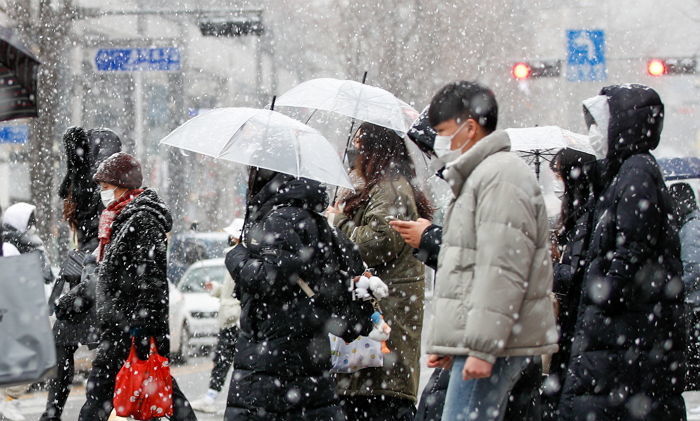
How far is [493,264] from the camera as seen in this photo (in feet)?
12.9

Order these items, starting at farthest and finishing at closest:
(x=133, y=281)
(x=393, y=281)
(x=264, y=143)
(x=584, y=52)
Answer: (x=584, y=52), (x=133, y=281), (x=393, y=281), (x=264, y=143)

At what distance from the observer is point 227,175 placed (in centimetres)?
4703

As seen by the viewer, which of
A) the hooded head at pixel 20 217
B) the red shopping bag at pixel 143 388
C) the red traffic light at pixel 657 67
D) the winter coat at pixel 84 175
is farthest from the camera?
the red traffic light at pixel 657 67

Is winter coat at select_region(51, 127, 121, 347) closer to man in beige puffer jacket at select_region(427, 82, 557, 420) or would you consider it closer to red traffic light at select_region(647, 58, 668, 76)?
man in beige puffer jacket at select_region(427, 82, 557, 420)

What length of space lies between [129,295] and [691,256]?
12.6ft

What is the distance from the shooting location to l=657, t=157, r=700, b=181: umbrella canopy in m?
→ 9.71

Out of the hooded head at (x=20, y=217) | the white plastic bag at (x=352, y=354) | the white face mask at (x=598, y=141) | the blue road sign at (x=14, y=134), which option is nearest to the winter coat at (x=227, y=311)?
the hooded head at (x=20, y=217)

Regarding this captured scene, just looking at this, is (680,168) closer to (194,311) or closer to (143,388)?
(143,388)

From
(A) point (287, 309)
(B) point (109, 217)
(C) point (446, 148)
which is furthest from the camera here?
(B) point (109, 217)

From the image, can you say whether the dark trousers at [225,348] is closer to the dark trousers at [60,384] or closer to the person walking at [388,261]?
the dark trousers at [60,384]

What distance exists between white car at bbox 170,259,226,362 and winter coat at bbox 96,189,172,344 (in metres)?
7.99

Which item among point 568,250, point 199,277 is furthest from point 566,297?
point 199,277

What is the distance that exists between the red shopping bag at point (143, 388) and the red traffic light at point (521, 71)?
13154mm

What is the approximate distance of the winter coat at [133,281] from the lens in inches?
255
